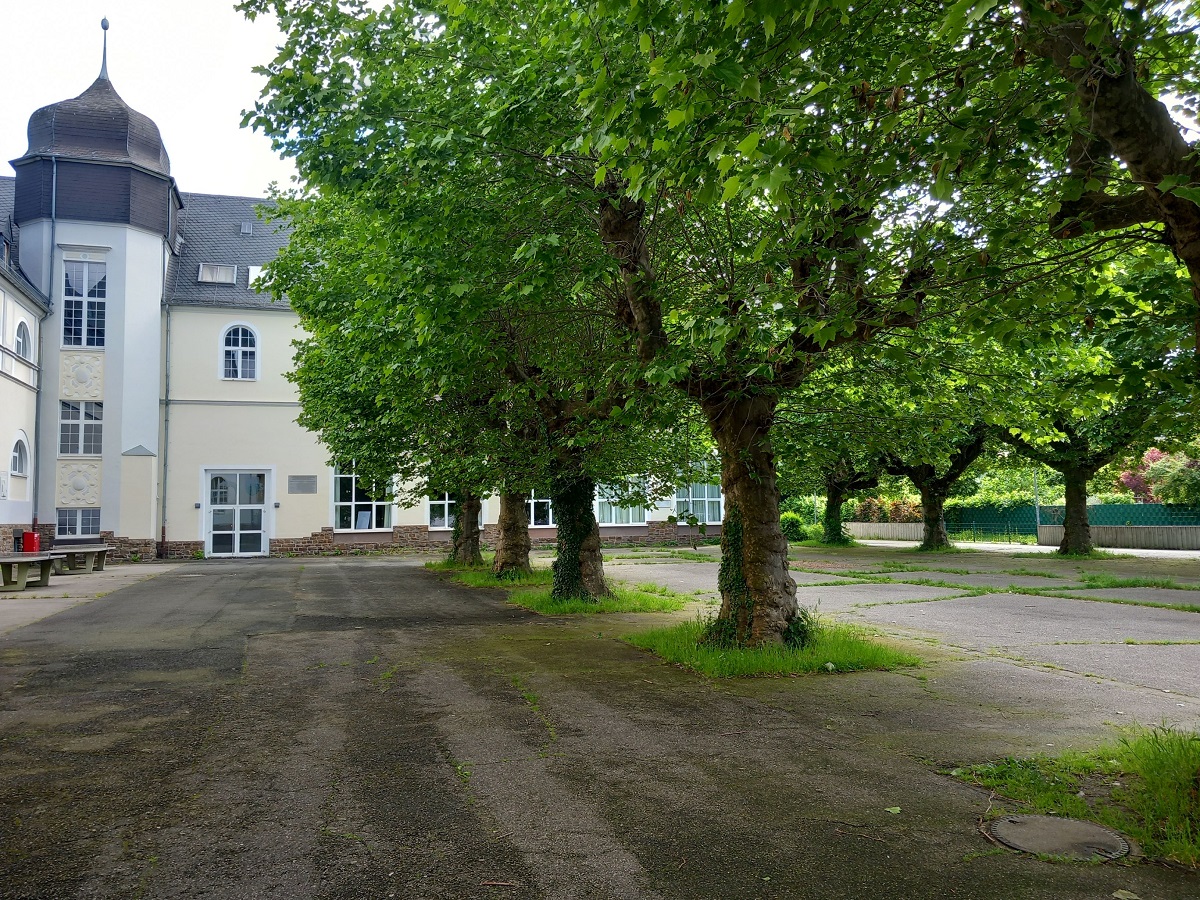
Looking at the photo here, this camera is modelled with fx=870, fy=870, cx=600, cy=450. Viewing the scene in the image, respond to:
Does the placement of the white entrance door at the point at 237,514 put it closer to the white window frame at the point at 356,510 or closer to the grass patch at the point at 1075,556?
the white window frame at the point at 356,510

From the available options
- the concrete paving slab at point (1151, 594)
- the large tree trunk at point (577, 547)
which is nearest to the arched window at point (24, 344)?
the large tree trunk at point (577, 547)

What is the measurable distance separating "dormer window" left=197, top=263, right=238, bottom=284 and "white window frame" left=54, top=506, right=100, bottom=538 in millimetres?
10191

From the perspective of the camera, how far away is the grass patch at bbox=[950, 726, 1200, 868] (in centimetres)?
413

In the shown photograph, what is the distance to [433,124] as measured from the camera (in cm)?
794

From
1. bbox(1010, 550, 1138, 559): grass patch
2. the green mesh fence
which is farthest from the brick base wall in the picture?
the green mesh fence

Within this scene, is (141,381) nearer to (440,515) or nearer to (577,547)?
(440,515)

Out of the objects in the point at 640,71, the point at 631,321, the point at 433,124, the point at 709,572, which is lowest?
the point at 709,572

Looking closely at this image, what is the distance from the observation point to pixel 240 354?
34688mm

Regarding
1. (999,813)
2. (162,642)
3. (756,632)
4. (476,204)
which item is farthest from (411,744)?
(162,642)

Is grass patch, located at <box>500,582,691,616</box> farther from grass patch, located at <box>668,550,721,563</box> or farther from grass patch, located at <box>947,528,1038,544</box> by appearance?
grass patch, located at <box>947,528,1038,544</box>

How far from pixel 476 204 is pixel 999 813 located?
Result: 6.67 meters

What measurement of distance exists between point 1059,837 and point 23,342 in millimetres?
33481

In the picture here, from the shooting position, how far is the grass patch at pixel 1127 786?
413 centimetres

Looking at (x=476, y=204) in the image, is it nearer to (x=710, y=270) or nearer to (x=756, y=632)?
(x=710, y=270)
